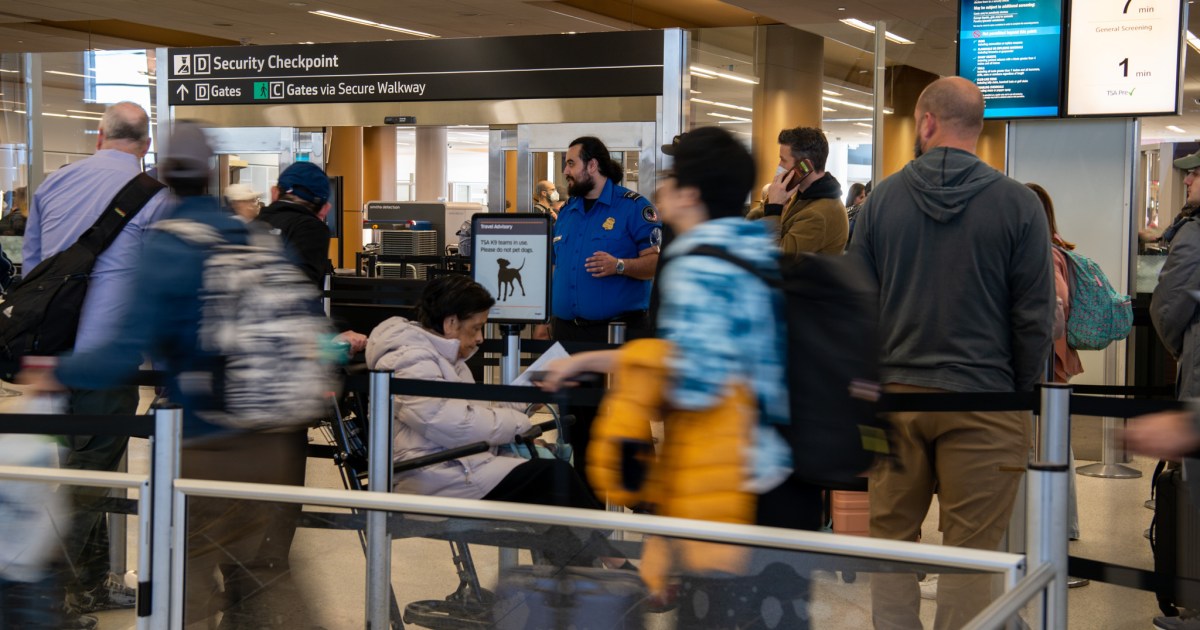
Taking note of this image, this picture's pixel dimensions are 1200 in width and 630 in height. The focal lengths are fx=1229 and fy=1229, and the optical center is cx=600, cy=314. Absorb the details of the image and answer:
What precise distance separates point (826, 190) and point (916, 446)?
4.71 feet

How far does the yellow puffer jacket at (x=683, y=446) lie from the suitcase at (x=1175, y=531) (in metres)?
2.25

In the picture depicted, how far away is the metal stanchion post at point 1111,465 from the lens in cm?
718

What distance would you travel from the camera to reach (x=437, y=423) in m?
4.03

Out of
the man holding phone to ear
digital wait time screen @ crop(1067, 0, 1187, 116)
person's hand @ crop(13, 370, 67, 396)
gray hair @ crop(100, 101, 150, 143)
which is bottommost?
person's hand @ crop(13, 370, 67, 396)

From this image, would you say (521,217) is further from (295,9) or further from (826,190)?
(295,9)

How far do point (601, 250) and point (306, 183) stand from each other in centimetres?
143

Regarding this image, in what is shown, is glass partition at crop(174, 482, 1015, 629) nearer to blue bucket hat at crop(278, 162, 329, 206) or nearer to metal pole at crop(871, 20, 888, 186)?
blue bucket hat at crop(278, 162, 329, 206)

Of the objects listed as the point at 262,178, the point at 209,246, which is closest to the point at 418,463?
the point at 209,246

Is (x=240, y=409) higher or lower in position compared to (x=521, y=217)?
lower

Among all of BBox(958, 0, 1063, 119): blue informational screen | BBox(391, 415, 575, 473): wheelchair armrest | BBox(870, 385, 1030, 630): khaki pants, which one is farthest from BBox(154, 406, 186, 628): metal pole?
BBox(958, 0, 1063, 119): blue informational screen

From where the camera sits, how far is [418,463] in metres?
3.85

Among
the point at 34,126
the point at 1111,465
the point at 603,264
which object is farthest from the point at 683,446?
the point at 34,126

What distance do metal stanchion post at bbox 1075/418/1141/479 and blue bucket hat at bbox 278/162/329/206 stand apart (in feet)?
15.8

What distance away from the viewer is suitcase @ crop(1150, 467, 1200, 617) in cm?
393
